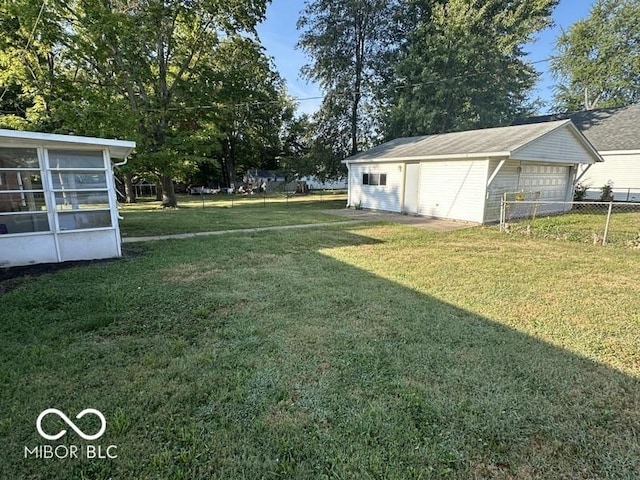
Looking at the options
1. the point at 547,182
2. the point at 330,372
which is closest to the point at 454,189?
the point at 547,182

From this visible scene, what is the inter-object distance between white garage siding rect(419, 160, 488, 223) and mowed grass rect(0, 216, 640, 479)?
19.3 feet

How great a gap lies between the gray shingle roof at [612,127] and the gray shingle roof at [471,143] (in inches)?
313

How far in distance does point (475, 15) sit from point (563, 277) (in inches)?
771

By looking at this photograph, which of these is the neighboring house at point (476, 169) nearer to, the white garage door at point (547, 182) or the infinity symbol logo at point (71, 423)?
the white garage door at point (547, 182)

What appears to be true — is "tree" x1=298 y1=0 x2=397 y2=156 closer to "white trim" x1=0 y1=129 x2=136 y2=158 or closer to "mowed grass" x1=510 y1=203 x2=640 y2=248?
"mowed grass" x1=510 y1=203 x2=640 y2=248

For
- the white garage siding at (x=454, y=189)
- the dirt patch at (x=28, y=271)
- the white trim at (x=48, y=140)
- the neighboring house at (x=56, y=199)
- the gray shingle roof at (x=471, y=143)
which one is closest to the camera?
the dirt patch at (x=28, y=271)

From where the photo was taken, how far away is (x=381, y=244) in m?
8.30

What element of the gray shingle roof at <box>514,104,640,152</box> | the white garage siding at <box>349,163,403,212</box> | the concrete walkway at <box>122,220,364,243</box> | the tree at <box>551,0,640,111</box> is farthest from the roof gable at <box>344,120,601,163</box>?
the tree at <box>551,0,640,111</box>

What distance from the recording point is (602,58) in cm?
2670

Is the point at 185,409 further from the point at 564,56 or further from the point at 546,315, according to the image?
the point at 564,56

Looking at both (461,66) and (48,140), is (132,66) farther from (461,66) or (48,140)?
(461,66)

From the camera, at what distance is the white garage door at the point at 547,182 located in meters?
12.2

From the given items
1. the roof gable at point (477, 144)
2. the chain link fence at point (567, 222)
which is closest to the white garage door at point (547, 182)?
the chain link fence at point (567, 222)

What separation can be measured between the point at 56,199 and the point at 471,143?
40.3ft
